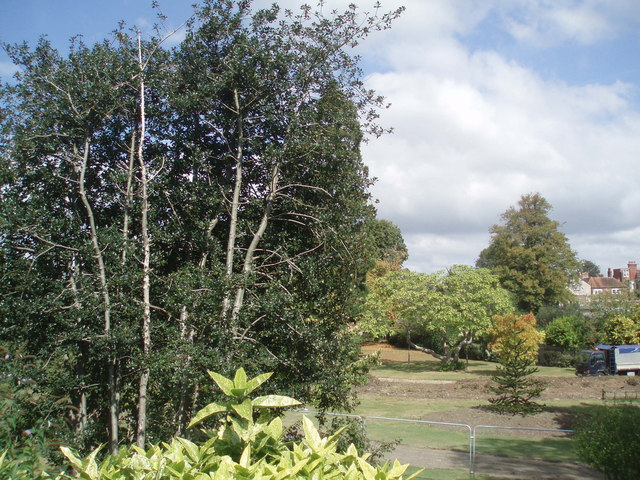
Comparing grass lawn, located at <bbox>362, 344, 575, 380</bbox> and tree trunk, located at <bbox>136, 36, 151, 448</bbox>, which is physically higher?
tree trunk, located at <bbox>136, 36, 151, 448</bbox>

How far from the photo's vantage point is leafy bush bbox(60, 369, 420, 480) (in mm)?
2316

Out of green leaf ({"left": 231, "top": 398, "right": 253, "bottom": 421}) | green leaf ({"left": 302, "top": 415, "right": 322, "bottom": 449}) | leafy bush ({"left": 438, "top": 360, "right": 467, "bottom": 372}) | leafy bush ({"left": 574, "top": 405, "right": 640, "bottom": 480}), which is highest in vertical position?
green leaf ({"left": 231, "top": 398, "right": 253, "bottom": 421})

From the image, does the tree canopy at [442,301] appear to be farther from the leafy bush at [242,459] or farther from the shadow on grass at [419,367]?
the leafy bush at [242,459]

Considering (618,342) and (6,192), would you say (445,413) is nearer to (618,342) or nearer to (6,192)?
(6,192)

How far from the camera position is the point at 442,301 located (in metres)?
30.3

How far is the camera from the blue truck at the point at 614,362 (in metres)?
28.4

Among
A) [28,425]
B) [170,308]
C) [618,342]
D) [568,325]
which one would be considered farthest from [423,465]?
[568,325]

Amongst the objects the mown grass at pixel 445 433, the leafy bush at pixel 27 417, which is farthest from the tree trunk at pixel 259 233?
the mown grass at pixel 445 433

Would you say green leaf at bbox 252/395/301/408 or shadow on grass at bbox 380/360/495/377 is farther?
shadow on grass at bbox 380/360/495/377

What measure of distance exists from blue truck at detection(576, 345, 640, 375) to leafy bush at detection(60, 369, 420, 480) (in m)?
30.3

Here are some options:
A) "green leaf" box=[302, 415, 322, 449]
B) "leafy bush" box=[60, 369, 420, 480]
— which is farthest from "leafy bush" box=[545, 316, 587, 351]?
"green leaf" box=[302, 415, 322, 449]

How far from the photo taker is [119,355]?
6.11m

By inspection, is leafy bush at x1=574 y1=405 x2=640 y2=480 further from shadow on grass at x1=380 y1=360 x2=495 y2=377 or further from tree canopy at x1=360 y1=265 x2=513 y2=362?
shadow on grass at x1=380 y1=360 x2=495 y2=377

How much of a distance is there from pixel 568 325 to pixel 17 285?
37984 millimetres
